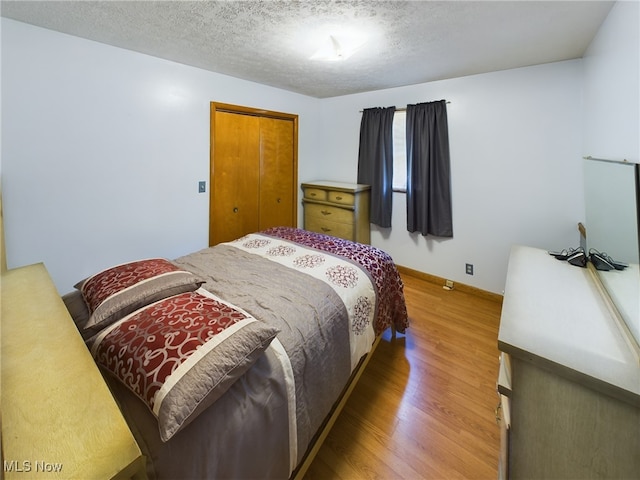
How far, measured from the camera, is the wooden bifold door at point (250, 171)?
10.2 feet

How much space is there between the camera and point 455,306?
2.91 m

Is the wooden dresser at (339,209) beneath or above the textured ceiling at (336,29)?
beneath

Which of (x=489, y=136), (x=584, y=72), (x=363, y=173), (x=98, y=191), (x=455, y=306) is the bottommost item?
(x=455, y=306)

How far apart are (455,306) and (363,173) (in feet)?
6.68

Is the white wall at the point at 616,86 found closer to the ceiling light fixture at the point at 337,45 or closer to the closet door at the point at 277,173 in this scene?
the ceiling light fixture at the point at 337,45

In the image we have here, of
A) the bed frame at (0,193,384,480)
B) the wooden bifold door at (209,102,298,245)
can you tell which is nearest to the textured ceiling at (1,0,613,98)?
the wooden bifold door at (209,102,298,245)

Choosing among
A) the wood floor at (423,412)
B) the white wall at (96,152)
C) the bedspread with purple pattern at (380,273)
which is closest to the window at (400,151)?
the bedspread with purple pattern at (380,273)

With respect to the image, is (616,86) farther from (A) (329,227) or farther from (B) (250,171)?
(B) (250,171)

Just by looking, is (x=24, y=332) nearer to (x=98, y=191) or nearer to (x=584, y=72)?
(x=98, y=191)

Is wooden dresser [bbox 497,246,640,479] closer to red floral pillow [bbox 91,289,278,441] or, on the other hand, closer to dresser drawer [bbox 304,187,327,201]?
red floral pillow [bbox 91,289,278,441]

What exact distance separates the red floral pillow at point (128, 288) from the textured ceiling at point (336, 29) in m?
1.56

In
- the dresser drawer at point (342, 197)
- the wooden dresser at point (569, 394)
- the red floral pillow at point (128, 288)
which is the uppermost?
the dresser drawer at point (342, 197)

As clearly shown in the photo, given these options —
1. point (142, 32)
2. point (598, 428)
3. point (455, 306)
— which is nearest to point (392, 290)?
point (455, 306)

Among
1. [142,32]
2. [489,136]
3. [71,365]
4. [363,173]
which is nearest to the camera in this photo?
[71,365]
